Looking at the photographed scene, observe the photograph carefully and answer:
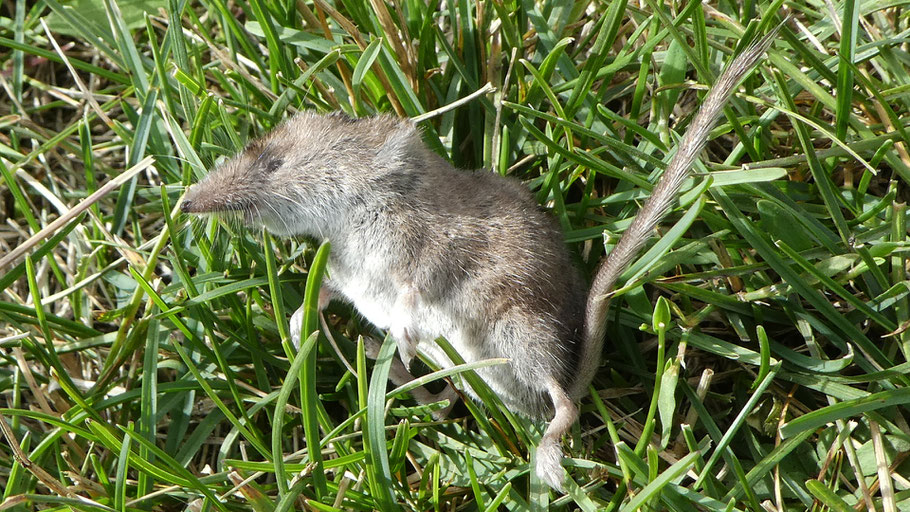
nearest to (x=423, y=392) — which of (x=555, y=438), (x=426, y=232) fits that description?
(x=555, y=438)

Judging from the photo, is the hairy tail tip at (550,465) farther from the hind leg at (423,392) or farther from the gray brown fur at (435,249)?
the hind leg at (423,392)

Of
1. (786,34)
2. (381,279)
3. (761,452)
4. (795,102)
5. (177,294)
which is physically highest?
(786,34)

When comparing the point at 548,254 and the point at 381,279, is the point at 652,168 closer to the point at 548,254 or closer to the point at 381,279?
the point at 548,254

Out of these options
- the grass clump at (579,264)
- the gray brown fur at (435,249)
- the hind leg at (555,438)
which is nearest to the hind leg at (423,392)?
the grass clump at (579,264)

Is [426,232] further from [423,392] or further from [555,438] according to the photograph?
[555,438]

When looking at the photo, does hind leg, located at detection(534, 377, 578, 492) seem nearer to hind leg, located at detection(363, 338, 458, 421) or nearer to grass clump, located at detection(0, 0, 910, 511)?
grass clump, located at detection(0, 0, 910, 511)

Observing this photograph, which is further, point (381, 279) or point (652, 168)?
point (652, 168)

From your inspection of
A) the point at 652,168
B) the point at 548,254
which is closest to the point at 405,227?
the point at 548,254
